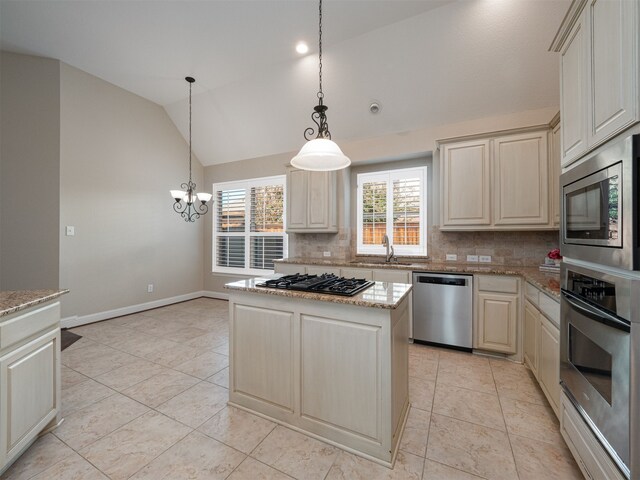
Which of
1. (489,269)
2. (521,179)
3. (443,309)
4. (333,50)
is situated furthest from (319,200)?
(521,179)

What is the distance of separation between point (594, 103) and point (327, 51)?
9.46 ft

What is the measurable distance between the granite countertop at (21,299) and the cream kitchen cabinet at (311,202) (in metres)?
2.99

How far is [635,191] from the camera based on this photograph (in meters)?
1.02

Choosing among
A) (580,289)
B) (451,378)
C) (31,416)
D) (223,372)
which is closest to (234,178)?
(223,372)

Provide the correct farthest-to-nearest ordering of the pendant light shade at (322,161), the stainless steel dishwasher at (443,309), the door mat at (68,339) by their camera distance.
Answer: the door mat at (68,339)
the stainless steel dishwasher at (443,309)
the pendant light shade at (322,161)

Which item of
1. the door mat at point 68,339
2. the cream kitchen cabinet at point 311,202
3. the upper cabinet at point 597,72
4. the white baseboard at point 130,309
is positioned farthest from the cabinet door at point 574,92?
the white baseboard at point 130,309

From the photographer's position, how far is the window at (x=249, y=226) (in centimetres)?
528

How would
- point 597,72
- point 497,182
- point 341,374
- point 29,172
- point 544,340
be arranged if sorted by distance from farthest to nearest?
point 29,172
point 497,182
point 544,340
point 341,374
point 597,72

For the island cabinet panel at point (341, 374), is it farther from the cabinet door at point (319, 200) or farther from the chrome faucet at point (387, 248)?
the cabinet door at point (319, 200)

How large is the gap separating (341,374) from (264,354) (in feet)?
1.97

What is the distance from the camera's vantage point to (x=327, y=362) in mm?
1742

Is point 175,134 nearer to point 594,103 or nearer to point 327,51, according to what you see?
point 327,51

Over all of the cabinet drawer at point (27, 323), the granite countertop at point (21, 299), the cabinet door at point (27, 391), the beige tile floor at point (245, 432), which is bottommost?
the beige tile floor at point (245, 432)

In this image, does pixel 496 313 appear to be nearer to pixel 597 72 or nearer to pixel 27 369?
pixel 597 72
